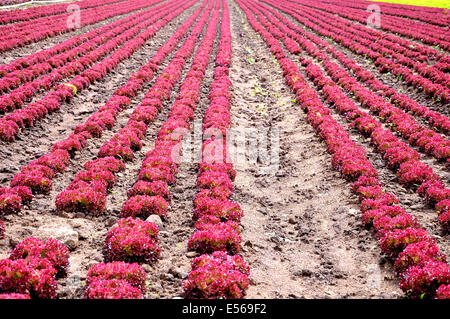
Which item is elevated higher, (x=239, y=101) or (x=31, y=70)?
(x=31, y=70)

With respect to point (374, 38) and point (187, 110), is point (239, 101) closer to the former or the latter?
point (187, 110)

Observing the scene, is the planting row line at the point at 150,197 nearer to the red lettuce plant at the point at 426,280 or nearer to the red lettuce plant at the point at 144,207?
the red lettuce plant at the point at 144,207

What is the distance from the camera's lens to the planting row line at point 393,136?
978 centimetres

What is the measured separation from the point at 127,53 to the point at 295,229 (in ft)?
66.2

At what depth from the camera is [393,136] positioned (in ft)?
43.1

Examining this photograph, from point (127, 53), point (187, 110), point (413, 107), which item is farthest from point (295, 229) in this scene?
point (127, 53)

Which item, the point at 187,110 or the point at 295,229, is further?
the point at 187,110

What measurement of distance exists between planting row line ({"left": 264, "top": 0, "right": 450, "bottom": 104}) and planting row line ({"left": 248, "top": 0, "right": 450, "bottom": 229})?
2822 mm

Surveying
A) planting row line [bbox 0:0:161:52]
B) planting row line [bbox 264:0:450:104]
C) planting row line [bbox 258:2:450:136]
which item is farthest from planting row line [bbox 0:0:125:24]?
planting row line [bbox 264:0:450:104]

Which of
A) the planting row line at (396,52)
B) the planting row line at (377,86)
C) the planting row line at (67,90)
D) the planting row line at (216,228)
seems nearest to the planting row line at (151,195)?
the planting row line at (216,228)

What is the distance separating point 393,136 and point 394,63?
1235 cm

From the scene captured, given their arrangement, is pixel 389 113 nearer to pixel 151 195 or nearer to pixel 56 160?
pixel 151 195

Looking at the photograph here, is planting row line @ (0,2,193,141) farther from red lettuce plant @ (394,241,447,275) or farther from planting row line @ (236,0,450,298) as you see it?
red lettuce plant @ (394,241,447,275)
